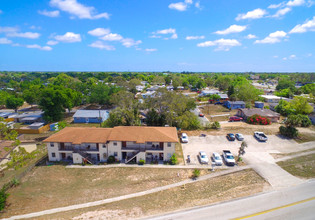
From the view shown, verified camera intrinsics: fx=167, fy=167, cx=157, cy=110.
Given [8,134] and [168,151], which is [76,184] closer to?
[8,134]

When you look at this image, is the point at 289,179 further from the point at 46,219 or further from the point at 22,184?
the point at 22,184

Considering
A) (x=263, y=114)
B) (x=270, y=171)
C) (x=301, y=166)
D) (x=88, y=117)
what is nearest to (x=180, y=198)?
(x=270, y=171)

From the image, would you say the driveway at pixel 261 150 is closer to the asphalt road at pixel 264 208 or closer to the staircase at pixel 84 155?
the asphalt road at pixel 264 208

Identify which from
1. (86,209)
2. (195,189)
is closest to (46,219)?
(86,209)

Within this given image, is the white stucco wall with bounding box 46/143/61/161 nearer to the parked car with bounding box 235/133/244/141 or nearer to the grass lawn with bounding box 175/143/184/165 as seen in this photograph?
the grass lawn with bounding box 175/143/184/165

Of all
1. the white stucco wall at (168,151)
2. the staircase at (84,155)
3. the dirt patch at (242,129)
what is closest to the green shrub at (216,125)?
the dirt patch at (242,129)
